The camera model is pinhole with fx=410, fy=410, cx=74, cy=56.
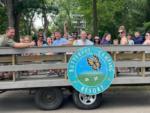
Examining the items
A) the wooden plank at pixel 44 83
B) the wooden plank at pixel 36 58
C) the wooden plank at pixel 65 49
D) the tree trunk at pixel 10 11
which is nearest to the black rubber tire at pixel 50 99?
the wooden plank at pixel 44 83

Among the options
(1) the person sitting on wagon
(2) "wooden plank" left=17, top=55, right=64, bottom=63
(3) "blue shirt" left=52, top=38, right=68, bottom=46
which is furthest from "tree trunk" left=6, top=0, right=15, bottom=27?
(2) "wooden plank" left=17, top=55, right=64, bottom=63

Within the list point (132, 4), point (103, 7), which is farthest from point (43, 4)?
point (103, 7)

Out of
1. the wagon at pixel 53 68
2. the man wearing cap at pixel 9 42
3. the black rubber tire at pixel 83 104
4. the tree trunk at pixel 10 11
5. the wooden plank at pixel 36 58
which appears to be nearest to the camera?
the man wearing cap at pixel 9 42

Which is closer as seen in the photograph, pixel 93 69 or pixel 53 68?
pixel 53 68

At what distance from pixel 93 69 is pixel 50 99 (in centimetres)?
129

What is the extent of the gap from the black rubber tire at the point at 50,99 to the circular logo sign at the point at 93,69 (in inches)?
24.5

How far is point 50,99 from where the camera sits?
10.0 metres

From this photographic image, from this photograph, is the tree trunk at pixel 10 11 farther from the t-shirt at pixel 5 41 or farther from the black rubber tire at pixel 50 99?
the black rubber tire at pixel 50 99

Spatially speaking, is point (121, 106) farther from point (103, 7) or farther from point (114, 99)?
point (103, 7)

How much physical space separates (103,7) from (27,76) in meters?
31.5

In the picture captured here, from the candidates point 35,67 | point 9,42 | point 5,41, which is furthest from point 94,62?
point 5,41

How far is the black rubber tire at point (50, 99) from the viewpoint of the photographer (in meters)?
10.0

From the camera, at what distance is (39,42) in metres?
12.0

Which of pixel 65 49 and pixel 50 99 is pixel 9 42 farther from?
pixel 50 99
